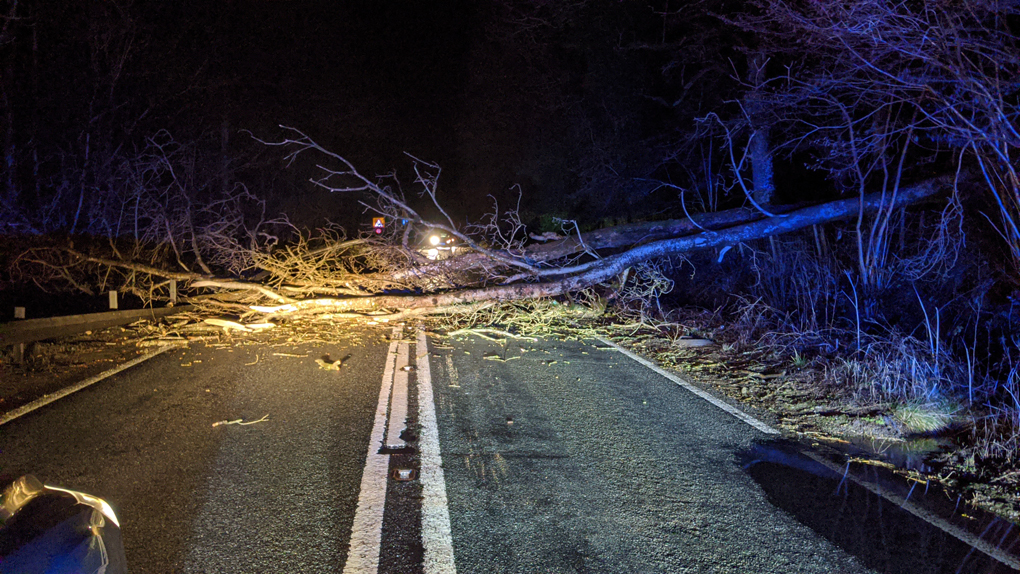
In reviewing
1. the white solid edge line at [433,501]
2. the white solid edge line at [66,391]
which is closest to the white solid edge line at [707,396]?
the white solid edge line at [433,501]

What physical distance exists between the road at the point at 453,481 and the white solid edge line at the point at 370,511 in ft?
0.04

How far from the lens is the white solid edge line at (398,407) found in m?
4.41

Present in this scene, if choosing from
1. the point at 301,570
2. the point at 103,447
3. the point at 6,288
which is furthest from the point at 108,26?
the point at 301,570

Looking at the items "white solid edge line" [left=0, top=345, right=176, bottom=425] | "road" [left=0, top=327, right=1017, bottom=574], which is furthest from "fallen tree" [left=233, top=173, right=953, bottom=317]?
"road" [left=0, top=327, right=1017, bottom=574]

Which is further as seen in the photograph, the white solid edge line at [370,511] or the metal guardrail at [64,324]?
the metal guardrail at [64,324]

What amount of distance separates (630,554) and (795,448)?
2.28 meters

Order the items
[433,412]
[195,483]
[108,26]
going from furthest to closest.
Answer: [108,26] < [433,412] < [195,483]

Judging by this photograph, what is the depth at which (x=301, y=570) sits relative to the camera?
8.90 feet

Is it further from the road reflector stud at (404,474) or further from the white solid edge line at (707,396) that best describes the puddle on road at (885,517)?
the road reflector stud at (404,474)

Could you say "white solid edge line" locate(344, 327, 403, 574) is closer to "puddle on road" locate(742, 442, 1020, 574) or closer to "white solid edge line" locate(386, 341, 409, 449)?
"white solid edge line" locate(386, 341, 409, 449)

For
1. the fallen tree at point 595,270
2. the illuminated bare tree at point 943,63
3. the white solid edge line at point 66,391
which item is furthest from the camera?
the fallen tree at point 595,270

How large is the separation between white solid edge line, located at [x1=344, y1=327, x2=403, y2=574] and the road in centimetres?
1

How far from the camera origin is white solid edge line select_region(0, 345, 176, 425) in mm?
4859

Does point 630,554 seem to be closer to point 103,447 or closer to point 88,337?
point 103,447
